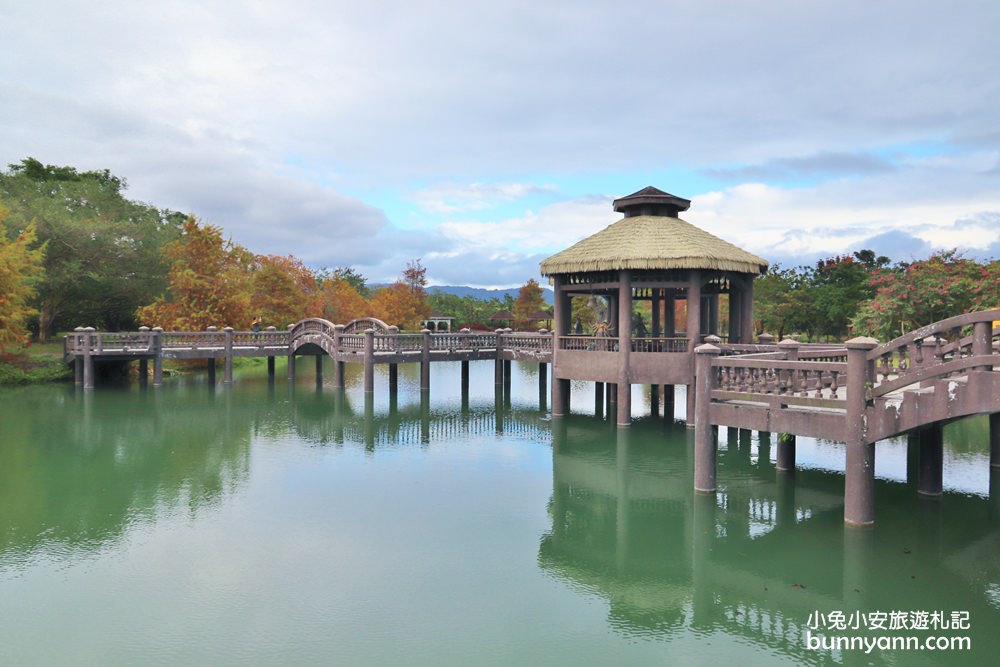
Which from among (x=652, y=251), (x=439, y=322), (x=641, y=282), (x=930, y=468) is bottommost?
(x=930, y=468)

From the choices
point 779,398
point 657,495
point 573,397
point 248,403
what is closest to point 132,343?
point 248,403

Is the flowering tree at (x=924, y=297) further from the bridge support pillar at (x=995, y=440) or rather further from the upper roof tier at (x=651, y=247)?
the bridge support pillar at (x=995, y=440)

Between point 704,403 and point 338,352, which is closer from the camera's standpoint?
point 704,403

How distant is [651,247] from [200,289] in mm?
25216

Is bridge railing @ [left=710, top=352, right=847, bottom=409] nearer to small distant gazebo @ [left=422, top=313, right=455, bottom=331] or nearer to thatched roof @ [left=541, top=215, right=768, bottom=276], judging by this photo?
thatched roof @ [left=541, top=215, right=768, bottom=276]

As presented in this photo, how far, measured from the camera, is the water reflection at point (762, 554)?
7301 millimetres

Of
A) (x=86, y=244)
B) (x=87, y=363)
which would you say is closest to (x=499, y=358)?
(x=87, y=363)

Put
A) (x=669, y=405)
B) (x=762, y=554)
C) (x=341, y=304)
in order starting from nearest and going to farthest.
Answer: (x=762, y=554) < (x=669, y=405) < (x=341, y=304)

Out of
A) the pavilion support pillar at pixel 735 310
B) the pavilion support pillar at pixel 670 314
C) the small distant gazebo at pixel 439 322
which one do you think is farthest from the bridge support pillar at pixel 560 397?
the small distant gazebo at pixel 439 322

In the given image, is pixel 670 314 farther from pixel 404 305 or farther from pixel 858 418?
pixel 404 305

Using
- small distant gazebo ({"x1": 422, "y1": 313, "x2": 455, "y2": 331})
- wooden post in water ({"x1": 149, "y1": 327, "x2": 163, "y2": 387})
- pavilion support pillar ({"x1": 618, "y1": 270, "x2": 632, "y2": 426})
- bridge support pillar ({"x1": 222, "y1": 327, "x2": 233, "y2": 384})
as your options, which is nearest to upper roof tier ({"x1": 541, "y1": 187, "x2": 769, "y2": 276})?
pavilion support pillar ({"x1": 618, "y1": 270, "x2": 632, "y2": 426})

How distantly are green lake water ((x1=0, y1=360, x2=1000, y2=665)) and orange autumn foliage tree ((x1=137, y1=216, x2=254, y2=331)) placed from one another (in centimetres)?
1817

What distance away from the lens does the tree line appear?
27203 millimetres

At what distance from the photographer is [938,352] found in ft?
29.5
